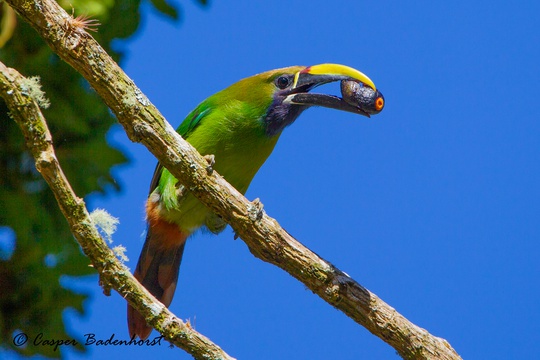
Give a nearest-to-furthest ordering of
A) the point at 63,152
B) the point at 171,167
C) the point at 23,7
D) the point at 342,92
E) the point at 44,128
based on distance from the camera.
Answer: the point at 44,128, the point at 23,7, the point at 171,167, the point at 342,92, the point at 63,152

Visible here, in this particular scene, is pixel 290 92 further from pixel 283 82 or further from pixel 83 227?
pixel 83 227

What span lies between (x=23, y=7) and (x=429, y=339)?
2250 mm

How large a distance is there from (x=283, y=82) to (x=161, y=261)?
1.29 meters

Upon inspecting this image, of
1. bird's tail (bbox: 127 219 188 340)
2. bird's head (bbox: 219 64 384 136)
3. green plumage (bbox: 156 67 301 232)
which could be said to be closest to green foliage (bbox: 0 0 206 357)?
bird's tail (bbox: 127 219 188 340)

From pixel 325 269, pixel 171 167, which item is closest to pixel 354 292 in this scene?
pixel 325 269

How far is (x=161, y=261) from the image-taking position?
4469mm

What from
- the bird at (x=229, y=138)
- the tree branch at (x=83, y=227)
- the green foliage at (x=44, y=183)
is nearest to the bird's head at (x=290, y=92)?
the bird at (x=229, y=138)

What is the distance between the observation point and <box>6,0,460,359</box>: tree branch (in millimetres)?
3127

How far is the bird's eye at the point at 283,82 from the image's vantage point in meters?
4.25

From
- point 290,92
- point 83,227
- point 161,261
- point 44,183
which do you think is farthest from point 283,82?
point 83,227

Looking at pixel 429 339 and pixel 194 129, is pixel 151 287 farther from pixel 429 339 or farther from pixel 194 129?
pixel 429 339

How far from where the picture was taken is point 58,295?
14.4ft

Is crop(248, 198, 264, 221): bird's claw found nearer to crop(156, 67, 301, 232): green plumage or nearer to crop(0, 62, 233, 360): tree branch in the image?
crop(0, 62, 233, 360): tree branch

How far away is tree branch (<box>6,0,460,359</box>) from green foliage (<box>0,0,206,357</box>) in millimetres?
1159
